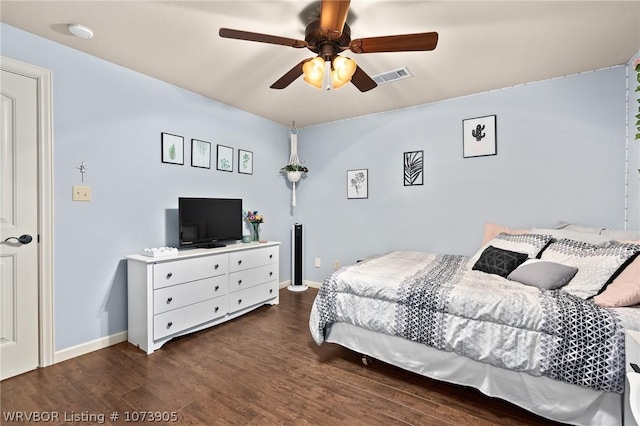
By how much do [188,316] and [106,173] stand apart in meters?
1.48

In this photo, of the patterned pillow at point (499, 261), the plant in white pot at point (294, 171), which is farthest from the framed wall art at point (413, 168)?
the plant in white pot at point (294, 171)


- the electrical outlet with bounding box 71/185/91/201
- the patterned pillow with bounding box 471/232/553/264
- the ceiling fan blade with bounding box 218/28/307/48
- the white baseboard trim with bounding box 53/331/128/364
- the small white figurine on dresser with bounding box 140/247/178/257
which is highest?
the ceiling fan blade with bounding box 218/28/307/48

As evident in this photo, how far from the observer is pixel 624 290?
166 cm

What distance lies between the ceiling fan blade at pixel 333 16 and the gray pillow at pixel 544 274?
6.85ft

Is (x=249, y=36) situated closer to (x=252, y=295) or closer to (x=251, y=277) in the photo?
(x=251, y=277)

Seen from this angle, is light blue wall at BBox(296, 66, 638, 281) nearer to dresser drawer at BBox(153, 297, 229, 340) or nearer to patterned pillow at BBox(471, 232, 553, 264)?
patterned pillow at BBox(471, 232, 553, 264)

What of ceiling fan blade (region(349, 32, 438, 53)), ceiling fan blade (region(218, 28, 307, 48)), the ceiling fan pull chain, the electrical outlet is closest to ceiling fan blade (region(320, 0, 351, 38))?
ceiling fan blade (region(349, 32, 438, 53))

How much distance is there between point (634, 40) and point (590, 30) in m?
0.47

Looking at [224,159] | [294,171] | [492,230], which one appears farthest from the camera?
[294,171]

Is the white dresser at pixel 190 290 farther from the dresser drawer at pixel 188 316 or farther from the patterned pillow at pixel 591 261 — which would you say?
the patterned pillow at pixel 591 261

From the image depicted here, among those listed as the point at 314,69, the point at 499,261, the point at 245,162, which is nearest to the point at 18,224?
the point at 245,162

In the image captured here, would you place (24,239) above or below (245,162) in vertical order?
below

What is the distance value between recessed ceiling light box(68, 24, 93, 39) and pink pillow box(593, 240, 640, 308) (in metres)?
3.79

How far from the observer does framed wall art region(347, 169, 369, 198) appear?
4.05 metres
